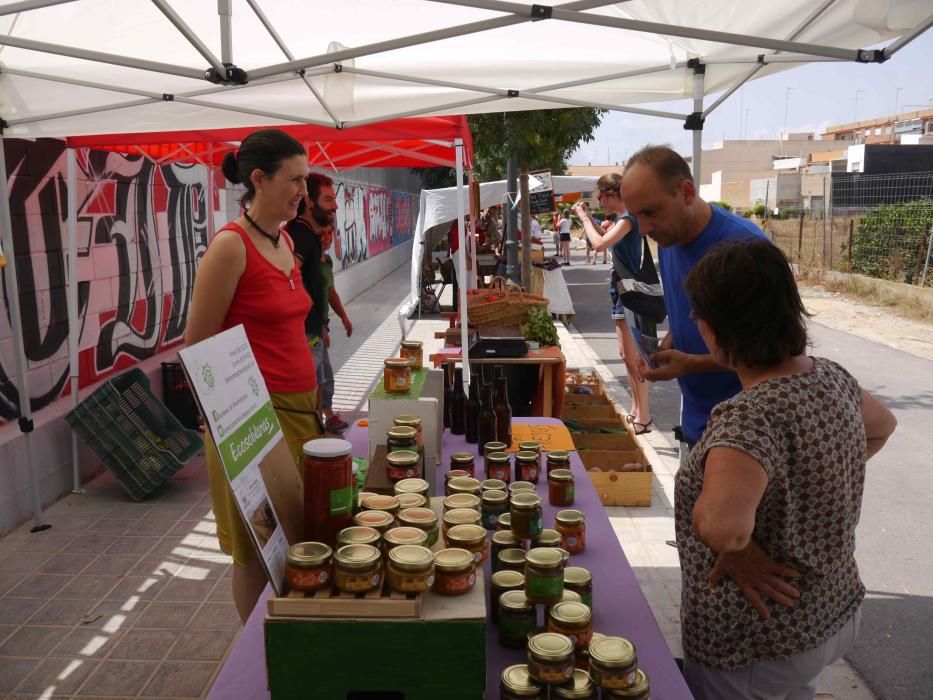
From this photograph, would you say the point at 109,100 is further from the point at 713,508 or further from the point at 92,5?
the point at 713,508

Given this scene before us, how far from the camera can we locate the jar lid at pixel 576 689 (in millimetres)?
1526

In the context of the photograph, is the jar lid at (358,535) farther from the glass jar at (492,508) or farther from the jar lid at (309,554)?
the glass jar at (492,508)

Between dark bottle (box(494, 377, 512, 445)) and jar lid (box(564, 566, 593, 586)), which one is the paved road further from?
dark bottle (box(494, 377, 512, 445))

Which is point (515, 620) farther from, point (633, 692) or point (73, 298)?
point (73, 298)

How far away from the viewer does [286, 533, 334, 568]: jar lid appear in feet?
5.34

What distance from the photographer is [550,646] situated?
157cm

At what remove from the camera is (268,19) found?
4035 millimetres

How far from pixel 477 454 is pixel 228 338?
5.00ft

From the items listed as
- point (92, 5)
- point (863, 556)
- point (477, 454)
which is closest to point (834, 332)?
point (863, 556)

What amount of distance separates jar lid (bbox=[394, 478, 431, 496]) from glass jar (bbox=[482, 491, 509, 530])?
23 centimetres

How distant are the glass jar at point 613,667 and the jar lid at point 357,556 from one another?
0.49 meters

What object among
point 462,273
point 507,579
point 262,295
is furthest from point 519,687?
point 462,273

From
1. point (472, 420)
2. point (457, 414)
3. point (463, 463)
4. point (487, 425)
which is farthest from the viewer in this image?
point (457, 414)

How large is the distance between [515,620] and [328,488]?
0.54 m
